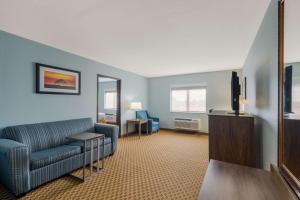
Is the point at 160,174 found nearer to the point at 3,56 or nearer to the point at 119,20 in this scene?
the point at 119,20

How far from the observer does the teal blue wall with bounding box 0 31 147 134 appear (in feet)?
8.16

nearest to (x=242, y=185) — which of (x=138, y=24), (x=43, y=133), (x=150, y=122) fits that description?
(x=138, y=24)

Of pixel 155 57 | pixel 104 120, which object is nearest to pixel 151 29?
pixel 155 57

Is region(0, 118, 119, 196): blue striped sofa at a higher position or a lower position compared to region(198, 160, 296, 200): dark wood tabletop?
lower

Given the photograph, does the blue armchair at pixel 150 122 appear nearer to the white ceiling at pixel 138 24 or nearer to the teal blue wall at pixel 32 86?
the teal blue wall at pixel 32 86

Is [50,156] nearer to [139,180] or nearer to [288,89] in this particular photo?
[139,180]

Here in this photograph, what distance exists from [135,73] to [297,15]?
5250mm

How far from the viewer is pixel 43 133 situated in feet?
8.98

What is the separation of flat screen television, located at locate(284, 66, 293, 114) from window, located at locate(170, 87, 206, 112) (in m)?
4.81

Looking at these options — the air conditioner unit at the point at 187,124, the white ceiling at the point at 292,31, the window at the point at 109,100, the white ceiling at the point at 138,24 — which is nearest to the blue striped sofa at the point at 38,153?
the white ceiling at the point at 138,24

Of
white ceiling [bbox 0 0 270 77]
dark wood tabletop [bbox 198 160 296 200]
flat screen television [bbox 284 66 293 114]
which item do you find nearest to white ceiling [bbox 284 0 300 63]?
flat screen television [bbox 284 66 293 114]

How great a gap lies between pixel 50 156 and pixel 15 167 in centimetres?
44

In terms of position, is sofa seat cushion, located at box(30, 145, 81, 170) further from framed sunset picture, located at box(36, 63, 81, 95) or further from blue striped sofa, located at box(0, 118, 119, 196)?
framed sunset picture, located at box(36, 63, 81, 95)

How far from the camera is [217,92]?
558 centimetres
